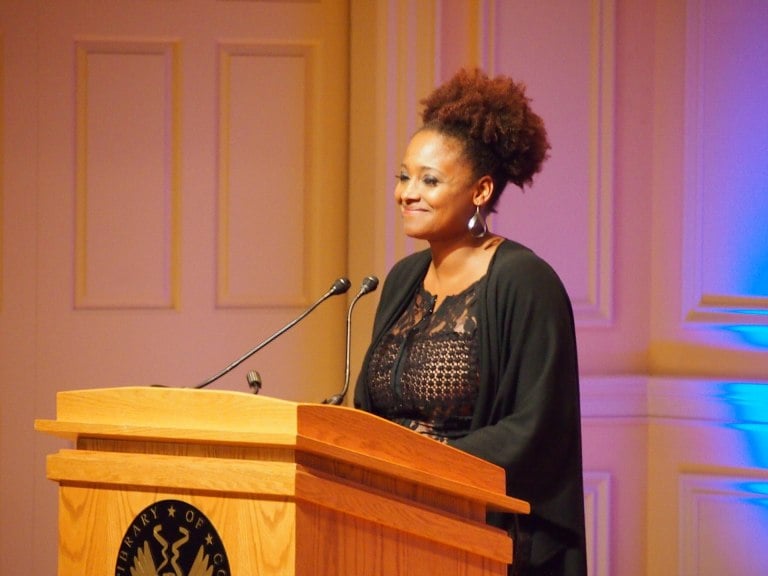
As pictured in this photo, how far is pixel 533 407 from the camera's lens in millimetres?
2688

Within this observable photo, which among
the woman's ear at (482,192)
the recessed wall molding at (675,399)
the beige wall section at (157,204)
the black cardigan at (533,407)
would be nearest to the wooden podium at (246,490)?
the black cardigan at (533,407)

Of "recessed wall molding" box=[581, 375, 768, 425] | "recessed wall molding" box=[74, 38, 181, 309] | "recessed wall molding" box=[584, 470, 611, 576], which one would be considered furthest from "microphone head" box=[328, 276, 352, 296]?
"recessed wall molding" box=[74, 38, 181, 309]

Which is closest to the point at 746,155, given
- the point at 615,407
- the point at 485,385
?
the point at 615,407

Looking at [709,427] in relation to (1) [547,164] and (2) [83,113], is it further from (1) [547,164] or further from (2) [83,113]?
(2) [83,113]

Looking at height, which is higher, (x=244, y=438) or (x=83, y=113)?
(x=83, y=113)

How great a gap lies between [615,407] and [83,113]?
2.25 metres

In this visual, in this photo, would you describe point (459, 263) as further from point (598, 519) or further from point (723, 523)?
point (723, 523)

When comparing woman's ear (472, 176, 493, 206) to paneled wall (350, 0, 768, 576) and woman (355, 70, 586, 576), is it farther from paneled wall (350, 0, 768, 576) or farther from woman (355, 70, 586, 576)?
paneled wall (350, 0, 768, 576)

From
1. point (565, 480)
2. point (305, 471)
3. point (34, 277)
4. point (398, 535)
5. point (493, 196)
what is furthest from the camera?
point (34, 277)

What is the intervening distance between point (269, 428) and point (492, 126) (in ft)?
4.17

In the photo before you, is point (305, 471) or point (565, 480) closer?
point (305, 471)

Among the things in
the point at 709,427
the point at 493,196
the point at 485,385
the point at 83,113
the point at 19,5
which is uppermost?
the point at 19,5

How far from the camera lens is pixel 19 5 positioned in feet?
15.6

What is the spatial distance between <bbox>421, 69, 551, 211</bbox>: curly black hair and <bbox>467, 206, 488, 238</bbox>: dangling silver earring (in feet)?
0.22
